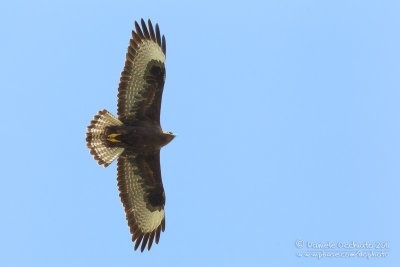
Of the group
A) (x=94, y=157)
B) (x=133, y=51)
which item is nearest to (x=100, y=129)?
(x=94, y=157)

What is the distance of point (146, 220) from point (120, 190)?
0.82 meters

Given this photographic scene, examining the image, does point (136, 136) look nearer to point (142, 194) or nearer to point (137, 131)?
Result: point (137, 131)

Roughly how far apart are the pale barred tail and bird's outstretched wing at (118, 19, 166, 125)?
0.95 feet

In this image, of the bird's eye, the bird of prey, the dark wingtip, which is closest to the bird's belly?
the bird of prey

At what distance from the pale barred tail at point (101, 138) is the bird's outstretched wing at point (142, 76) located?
0.95 ft

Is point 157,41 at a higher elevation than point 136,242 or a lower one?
higher

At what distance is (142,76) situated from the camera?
17.5 metres

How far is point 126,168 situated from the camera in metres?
18.1

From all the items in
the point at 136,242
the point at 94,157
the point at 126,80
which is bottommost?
the point at 136,242

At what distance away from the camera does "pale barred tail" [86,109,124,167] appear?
17453 mm

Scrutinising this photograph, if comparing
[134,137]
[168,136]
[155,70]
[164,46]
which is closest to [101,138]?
[134,137]

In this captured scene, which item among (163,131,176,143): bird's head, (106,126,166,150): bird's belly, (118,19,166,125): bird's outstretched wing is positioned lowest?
(106,126,166,150): bird's belly

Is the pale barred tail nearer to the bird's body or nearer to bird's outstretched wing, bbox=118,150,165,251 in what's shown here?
the bird's body

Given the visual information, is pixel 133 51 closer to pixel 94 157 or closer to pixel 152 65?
pixel 152 65
